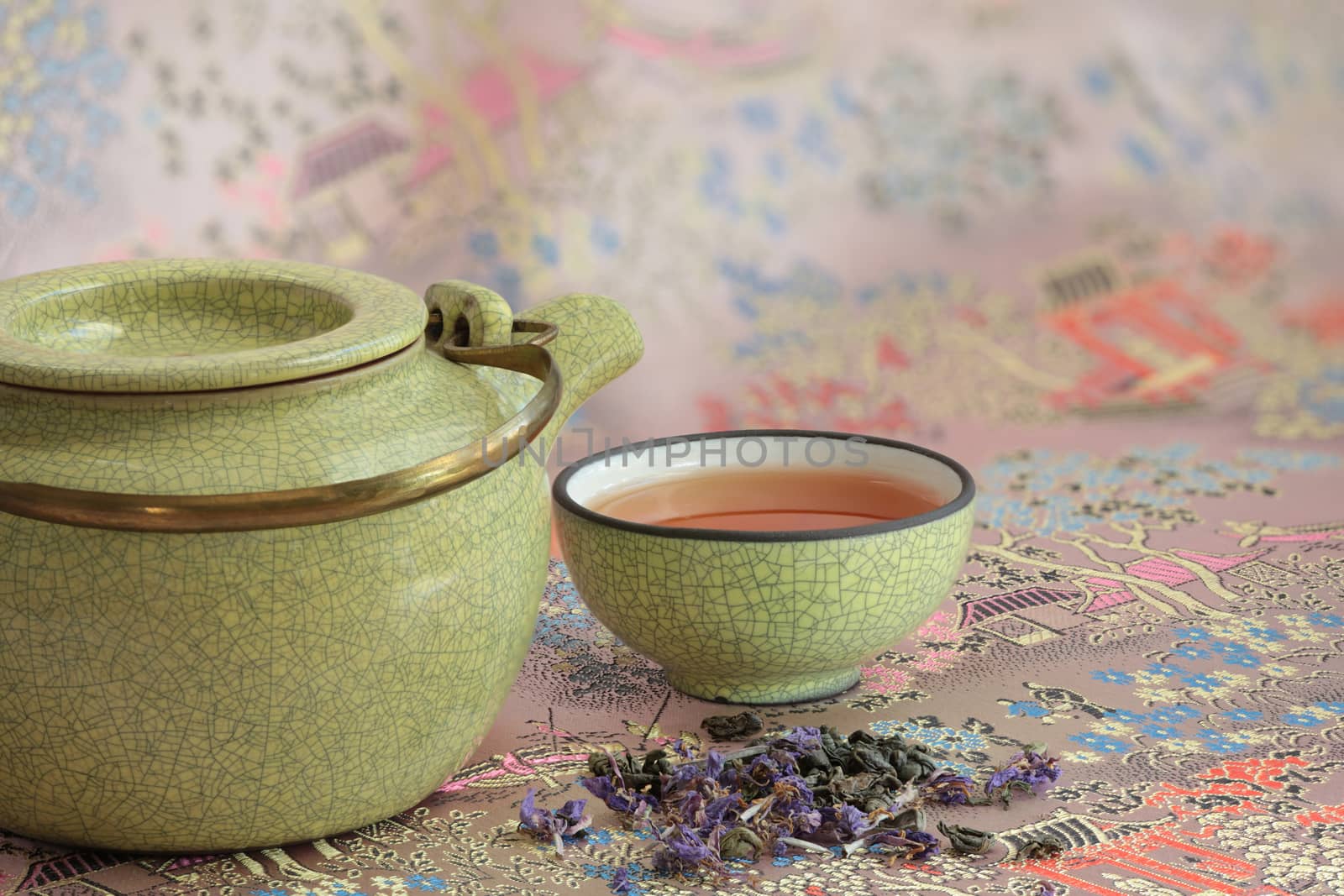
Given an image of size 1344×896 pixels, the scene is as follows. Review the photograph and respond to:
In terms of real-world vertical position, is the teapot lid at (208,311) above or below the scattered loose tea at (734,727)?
above

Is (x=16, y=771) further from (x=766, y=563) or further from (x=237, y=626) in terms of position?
(x=766, y=563)

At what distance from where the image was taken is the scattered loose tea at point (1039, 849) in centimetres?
91

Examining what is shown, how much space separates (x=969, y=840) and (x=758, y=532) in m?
0.23

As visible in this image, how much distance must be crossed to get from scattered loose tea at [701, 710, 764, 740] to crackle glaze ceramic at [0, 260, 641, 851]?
177mm

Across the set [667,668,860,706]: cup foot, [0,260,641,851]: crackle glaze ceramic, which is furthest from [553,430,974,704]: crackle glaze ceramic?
[0,260,641,851]: crackle glaze ceramic

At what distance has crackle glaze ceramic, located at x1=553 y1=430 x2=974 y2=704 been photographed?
1015 mm

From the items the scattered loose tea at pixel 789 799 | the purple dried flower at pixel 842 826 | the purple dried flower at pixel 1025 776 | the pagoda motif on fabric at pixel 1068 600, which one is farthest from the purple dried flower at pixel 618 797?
the pagoda motif on fabric at pixel 1068 600

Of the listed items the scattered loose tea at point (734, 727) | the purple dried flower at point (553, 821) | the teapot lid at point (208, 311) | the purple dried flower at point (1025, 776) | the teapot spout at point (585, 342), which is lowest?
the purple dried flower at point (553, 821)

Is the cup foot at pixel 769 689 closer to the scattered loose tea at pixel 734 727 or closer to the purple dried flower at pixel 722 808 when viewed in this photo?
the scattered loose tea at pixel 734 727

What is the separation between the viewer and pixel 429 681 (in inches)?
35.9

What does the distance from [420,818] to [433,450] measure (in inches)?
9.2

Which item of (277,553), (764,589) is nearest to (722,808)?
(764,589)

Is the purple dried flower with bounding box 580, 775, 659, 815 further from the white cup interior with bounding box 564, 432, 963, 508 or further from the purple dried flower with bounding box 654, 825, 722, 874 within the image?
the white cup interior with bounding box 564, 432, 963, 508

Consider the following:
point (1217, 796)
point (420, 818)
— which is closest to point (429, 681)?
point (420, 818)
